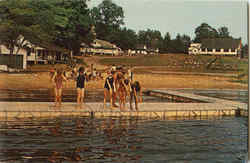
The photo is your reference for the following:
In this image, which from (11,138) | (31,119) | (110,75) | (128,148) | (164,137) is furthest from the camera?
(110,75)

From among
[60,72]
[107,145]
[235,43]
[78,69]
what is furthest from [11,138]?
[235,43]

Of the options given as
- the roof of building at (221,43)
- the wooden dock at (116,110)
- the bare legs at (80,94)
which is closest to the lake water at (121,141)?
the wooden dock at (116,110)

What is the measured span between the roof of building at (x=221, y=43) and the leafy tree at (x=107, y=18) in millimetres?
3993

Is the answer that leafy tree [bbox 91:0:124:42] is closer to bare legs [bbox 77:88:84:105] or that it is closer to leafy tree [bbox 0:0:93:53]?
leafy tree [bbox 0:0:93:53]

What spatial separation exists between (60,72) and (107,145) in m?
5.82

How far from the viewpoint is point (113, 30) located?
47.5 ft

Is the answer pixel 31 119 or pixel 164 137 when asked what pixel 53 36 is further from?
pixel 164 137

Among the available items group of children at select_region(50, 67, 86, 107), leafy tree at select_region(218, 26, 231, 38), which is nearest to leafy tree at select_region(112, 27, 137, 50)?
group of children at select_region(50, 67, 86, 107)

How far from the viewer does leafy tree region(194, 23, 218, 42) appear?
1418 centimetres

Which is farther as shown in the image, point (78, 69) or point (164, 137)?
point (78, 69)

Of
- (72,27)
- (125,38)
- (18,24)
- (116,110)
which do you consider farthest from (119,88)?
(18,24)

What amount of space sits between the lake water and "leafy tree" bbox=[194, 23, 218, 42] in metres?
4.40

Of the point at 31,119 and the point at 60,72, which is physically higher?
the point at 60,72

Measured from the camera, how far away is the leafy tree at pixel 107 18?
43.1ft
